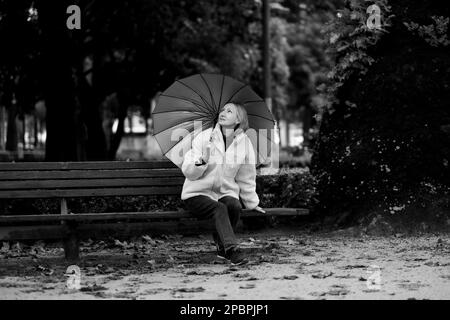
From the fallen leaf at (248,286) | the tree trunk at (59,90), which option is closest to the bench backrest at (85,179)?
the fallen leaf at (248,286)

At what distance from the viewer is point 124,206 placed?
1076 centimetres

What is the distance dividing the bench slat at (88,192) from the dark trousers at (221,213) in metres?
0.62

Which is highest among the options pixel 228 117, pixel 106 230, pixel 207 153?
pixel 228 117

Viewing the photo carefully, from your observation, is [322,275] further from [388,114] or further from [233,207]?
[388,114]

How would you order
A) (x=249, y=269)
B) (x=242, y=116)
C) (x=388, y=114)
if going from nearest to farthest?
1. (x=249, y=269)
2. (x=242, y=116)
3. (x=388, y=114)

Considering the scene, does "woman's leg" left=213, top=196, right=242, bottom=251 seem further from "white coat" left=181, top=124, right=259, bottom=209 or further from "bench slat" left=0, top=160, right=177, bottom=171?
"bench slat" left=0, top=160, right=177, bottom=171

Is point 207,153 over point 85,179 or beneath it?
over

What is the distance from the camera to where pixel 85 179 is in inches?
353

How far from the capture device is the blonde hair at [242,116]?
871 centimetres

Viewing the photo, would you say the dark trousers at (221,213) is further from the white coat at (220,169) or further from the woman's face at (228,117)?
the woman's face at (228,117)

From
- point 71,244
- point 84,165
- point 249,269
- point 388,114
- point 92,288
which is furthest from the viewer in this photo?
point 388,114

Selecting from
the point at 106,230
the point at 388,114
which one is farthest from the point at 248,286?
the point at 388,114

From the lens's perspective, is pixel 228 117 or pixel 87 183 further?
pixel 87 183

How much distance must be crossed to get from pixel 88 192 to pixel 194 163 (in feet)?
4.07
